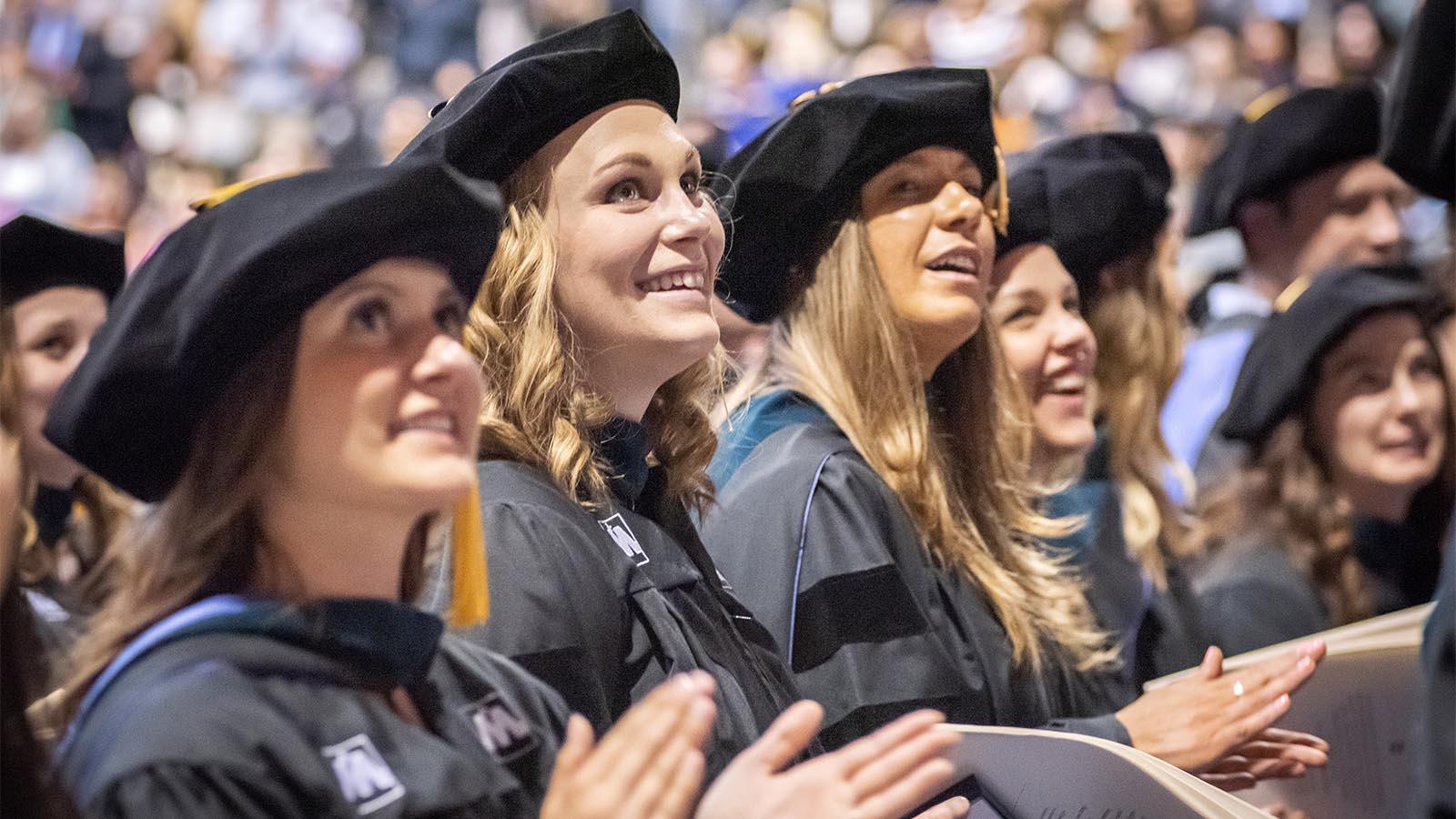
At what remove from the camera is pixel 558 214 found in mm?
2742

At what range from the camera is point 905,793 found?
1.74 metres

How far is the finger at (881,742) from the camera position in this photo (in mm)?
1764

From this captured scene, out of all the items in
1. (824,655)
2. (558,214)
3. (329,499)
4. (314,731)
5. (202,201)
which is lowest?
(824,655)

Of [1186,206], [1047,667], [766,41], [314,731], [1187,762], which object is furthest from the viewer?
[766,41]

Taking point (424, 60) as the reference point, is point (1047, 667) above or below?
below

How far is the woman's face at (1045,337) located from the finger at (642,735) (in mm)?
2385

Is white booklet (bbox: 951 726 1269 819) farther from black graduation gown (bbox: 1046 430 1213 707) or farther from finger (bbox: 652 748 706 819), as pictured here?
black graduation gown (bbox: 1046 430 1213 707)

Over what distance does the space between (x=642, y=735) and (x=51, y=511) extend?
2.67 m

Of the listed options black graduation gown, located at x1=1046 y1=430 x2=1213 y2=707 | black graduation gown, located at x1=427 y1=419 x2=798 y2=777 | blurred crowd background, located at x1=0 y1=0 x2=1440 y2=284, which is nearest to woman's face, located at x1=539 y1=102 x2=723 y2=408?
black graduation gown, located at x1=427 y1=419 x2=798 y2=777

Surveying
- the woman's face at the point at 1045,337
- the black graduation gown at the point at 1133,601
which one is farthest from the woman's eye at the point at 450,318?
the black graduation gown at the point at 1133,601

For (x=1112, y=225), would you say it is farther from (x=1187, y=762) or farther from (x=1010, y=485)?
(x=1187, y=762)

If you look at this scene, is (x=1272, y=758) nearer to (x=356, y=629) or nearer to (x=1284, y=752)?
(x=1284, y=752)

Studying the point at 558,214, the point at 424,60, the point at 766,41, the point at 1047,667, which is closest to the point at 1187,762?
the point at 1047,667

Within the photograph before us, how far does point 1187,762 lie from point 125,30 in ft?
38.7
